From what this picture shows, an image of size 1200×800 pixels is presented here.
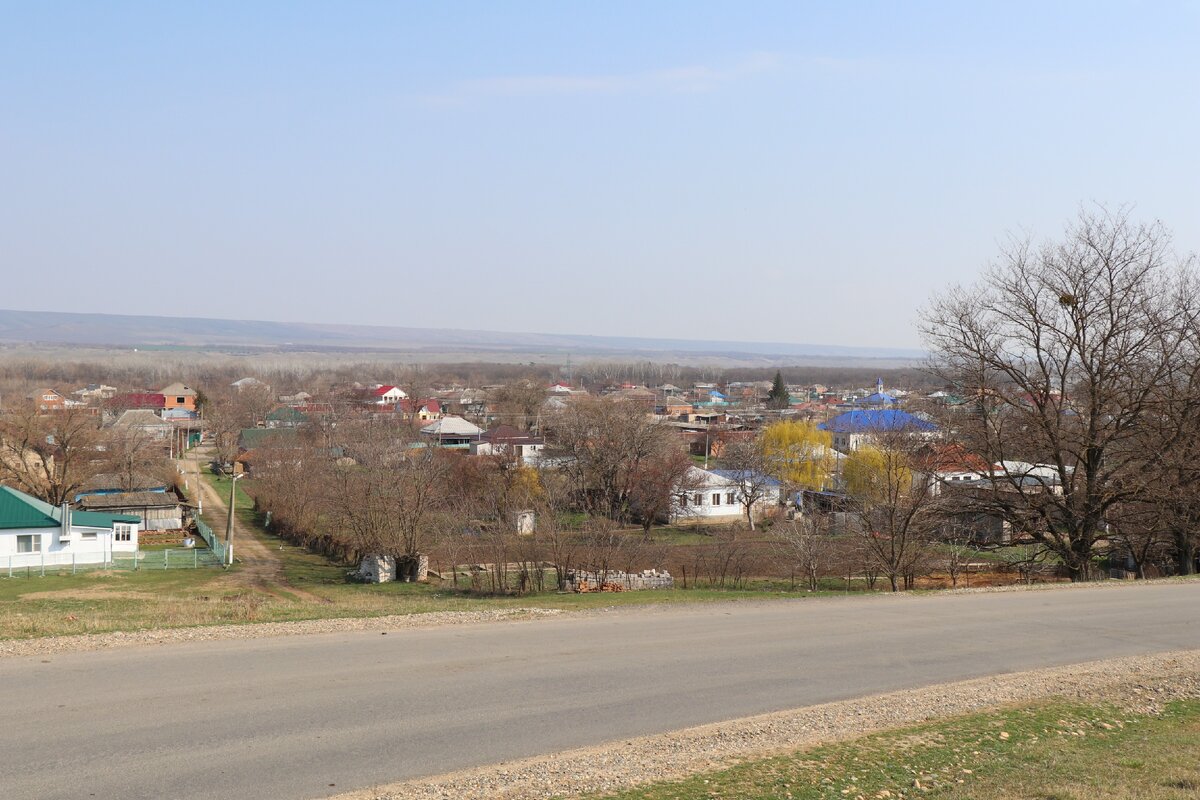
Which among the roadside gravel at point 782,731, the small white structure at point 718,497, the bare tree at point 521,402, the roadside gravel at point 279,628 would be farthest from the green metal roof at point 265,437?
the roadside gravel at point 782,731

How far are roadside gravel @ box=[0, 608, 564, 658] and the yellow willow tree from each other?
40.9 meters

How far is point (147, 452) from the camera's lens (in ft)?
210

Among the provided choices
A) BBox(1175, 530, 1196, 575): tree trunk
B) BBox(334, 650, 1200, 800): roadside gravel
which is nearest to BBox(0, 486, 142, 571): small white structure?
BBox(334, 650, 1200, 800): roadside gravel

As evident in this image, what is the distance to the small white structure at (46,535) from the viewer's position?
127 ft

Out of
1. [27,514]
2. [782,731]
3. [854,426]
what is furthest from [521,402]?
[782,731]

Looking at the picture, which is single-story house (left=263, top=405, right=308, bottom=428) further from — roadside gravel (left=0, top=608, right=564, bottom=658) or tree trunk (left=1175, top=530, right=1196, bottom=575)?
roadside gravel (left=0, top=608, right=564, bottom=658)

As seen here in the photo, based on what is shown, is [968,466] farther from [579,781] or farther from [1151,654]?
[579,781]

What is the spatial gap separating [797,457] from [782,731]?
4859cm

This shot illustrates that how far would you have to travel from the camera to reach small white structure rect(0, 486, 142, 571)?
3872cm

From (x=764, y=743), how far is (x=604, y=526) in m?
21.1

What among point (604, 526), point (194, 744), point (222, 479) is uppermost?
point (194, 744)

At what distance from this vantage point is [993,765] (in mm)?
9789

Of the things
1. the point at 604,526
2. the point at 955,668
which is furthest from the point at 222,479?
the point at 955,668

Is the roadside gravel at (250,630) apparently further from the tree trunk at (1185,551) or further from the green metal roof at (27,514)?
the green metal roof at (27,514)
